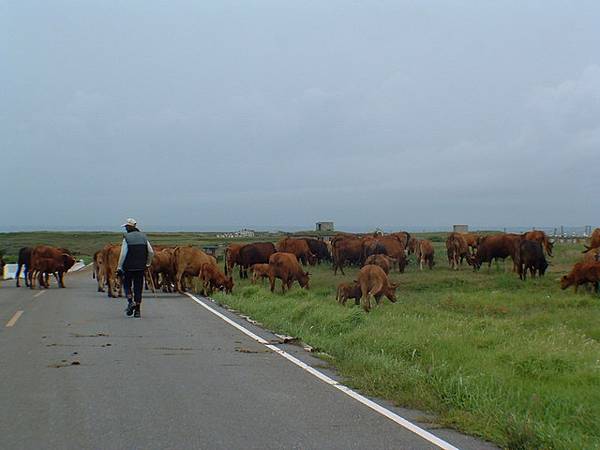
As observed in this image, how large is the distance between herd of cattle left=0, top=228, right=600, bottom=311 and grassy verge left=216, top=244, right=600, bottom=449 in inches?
59.1

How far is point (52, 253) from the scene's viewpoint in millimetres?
27938

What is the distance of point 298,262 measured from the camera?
29.4m

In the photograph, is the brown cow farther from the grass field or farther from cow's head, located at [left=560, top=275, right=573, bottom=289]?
cow's head, located at [left=560, top=275, right=573, bottom=289]

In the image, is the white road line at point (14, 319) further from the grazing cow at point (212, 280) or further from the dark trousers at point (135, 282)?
the grazing cow at point (212, 280)

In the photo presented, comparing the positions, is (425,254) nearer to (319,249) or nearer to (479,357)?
(319,249)

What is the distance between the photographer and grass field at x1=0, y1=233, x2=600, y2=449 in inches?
324

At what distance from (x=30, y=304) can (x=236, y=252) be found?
1738 centimetres

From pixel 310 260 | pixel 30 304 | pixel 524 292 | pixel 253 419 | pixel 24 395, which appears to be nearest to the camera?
pixel 253 419

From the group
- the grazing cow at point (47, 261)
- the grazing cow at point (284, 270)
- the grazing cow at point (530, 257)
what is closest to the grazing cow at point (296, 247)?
the grazing cow at point (284, 270)

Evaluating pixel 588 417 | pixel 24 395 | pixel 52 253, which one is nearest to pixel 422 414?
pixel 588 417

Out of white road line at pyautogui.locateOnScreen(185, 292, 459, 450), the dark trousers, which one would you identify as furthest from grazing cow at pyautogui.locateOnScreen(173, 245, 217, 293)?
white road line at pyautogui.locateOnScreen(185, 292, 459, 450)

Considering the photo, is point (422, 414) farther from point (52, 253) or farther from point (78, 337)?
→ point (52, 253)

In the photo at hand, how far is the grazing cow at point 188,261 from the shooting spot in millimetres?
24922

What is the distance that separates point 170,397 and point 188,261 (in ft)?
A: 52.6
